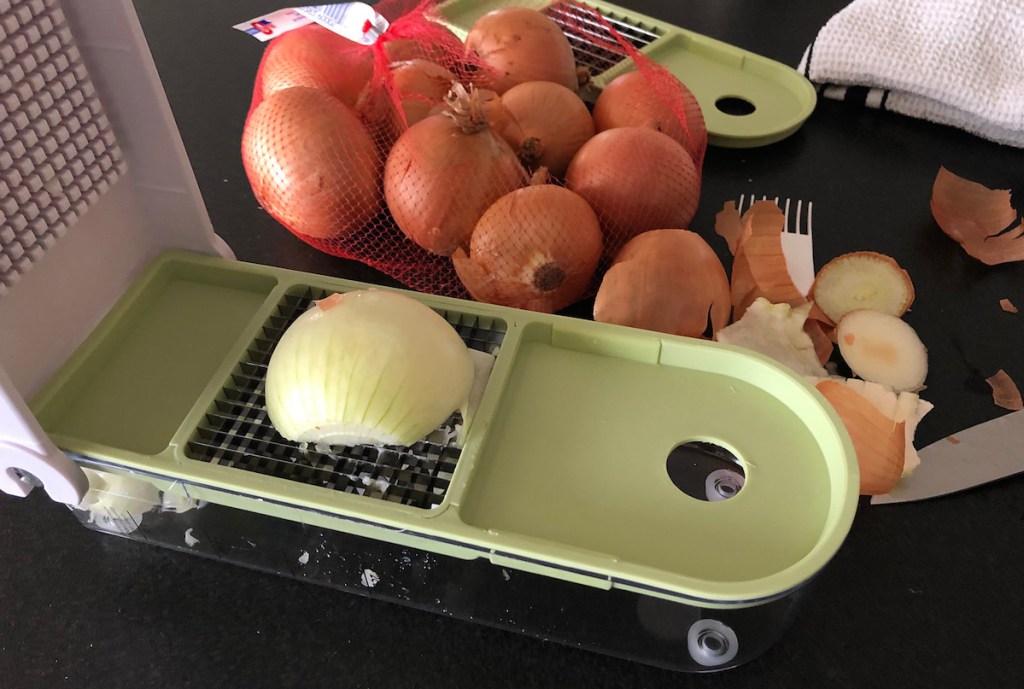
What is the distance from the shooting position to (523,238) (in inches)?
25.5

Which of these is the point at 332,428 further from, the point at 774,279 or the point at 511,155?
the point at 774,279

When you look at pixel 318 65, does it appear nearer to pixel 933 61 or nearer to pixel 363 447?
pixel 363 447

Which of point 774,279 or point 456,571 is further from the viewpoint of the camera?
point 774,279

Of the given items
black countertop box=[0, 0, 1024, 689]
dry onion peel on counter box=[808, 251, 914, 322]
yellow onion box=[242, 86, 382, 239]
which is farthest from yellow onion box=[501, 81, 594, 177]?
black countertop box=[0, 0, 1024, 689]

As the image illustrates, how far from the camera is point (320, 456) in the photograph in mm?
520

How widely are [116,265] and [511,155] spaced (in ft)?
1.08

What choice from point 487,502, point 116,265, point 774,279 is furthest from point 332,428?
point 774,279

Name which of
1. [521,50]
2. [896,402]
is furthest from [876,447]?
[521,50]

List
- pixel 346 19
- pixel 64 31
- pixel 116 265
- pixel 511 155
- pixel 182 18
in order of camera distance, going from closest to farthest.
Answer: pixel 64 31
pixel 116 265
pixel 511 155
pixel 346 19
pixel 182 18

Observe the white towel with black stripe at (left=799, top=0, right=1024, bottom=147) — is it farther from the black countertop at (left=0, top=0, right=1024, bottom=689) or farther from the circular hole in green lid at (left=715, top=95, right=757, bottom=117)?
the black countertop at (left=0, top=0, right=1024, bottom=689)

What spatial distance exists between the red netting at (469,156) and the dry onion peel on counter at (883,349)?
0.56ft

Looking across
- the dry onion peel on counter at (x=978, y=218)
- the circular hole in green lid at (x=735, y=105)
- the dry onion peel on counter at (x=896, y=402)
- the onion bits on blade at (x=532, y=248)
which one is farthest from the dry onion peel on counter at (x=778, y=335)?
the circular hole in green lid at (x=735, y=105)

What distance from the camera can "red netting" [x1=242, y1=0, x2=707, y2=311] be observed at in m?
0.66

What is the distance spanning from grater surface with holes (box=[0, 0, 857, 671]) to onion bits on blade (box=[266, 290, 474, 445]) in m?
0.02
